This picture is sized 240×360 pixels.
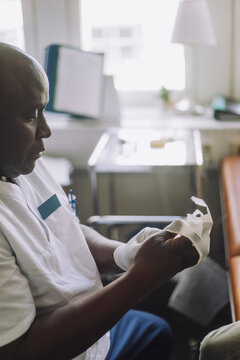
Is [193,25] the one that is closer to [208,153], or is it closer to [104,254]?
[208,153]

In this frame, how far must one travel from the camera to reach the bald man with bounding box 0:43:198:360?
0.94m

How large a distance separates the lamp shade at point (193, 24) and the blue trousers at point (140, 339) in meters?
1.32

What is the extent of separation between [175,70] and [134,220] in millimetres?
877

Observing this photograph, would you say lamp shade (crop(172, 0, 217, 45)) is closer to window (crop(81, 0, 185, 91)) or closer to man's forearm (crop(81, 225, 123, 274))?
window (crop(81, 0, 185, 91))

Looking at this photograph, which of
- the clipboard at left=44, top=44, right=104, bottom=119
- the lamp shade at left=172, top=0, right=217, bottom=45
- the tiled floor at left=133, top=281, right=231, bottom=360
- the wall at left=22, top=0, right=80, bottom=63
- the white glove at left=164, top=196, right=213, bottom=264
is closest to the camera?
the white glove at left=164, top=196, right=213, bottom=264

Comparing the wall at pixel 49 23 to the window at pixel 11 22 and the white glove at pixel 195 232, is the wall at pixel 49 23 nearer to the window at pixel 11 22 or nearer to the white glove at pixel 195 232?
the window at pixel 11 22

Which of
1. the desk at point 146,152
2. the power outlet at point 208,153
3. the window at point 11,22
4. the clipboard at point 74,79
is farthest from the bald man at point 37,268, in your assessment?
the window at point 11,22

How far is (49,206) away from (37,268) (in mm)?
243

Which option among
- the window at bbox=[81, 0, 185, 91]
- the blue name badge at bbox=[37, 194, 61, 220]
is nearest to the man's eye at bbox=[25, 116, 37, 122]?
the blue name badge at bbox=[37, 194, 61, 220]

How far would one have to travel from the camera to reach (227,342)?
40.3 inches

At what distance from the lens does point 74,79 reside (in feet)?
7.92

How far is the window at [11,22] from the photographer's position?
264cm

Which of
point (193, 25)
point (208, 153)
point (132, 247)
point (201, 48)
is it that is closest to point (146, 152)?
point (208, 153)

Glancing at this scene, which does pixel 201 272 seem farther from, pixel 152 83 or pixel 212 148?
pixel 152 83
